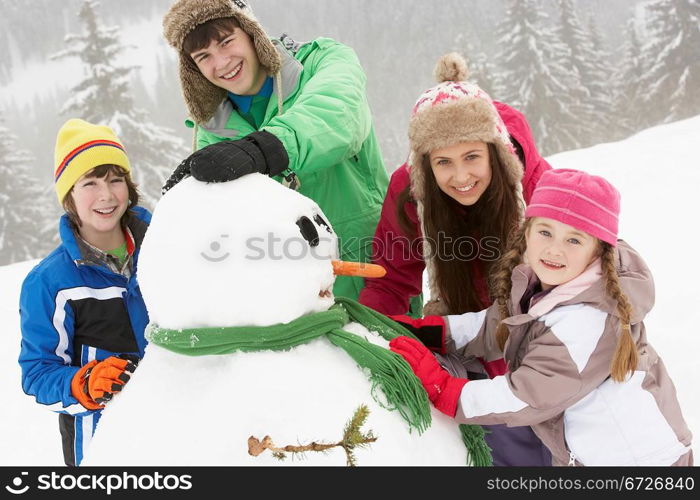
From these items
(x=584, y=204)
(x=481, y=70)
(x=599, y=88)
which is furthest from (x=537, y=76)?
(x=584, y=204)

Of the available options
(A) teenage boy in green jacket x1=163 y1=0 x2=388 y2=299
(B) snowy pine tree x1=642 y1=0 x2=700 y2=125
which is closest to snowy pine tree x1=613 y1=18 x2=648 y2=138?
(B) snowy pine tree x1=642 y1=0 x2=700 y2=125

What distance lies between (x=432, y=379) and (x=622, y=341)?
0.54 meters

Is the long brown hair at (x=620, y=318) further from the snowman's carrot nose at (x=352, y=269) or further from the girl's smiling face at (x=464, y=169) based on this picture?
the snowman's carrot nose at (x=352, y=269)

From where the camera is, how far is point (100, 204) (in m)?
1.97

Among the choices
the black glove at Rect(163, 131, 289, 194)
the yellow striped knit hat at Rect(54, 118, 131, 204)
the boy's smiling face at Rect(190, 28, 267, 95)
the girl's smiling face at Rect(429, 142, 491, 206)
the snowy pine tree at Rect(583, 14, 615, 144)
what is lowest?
the girl's smiling face at Rect(429, 142, 491, 206)

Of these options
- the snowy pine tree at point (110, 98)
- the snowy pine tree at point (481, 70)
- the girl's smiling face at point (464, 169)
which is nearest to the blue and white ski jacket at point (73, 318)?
the girl's smiling face at point (464, 169)

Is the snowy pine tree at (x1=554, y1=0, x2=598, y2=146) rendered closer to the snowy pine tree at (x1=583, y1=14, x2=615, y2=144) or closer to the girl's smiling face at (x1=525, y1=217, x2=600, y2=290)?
the snowy pine tree at (x1=583, y1=14, x2=615, y2=144)

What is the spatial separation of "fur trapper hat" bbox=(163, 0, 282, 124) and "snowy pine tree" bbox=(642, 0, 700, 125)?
1946 centimetres

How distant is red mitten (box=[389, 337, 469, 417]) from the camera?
147 cm

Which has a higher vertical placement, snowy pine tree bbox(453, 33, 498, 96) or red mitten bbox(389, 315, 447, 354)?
snowy pine tree bbox(453, 33, 498, 96)

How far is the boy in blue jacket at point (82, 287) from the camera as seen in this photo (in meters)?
1.87

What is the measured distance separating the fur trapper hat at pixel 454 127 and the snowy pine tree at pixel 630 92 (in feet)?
64.9
